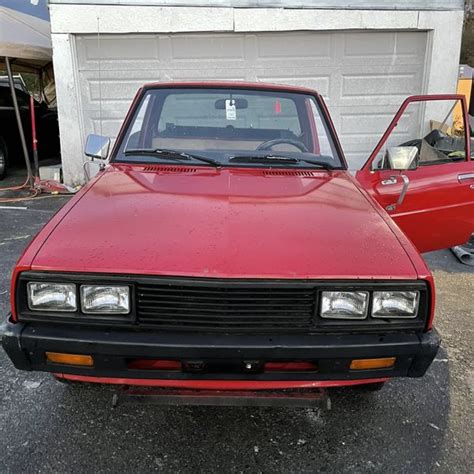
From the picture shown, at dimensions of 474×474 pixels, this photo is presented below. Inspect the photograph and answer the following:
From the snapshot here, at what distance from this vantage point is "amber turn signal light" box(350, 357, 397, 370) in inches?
75.8

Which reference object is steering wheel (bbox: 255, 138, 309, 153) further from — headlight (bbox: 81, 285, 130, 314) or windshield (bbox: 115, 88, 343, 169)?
headlight (bbox: 81, 285, 130, 314)

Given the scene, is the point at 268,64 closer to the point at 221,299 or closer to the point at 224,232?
the point at 224,232

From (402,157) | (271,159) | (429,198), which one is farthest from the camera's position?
(429,198)

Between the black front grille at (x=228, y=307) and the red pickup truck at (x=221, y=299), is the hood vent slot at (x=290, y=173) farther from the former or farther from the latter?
the black front grille at (x=228, y=307)

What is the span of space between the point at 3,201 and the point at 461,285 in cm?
615

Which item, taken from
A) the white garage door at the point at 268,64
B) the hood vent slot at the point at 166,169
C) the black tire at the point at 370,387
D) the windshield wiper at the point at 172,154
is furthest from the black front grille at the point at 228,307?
the white garage door at the point at 268,64

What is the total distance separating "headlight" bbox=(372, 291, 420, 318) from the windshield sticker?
171 centimetres

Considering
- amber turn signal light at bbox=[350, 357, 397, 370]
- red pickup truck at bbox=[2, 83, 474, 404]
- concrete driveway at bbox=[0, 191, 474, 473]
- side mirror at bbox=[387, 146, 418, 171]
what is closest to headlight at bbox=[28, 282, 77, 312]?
red pickup truck at bbox=[2, 83, 474, 404]

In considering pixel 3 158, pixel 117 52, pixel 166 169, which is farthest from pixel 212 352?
pixel 3 158

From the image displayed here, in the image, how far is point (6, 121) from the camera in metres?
8.82

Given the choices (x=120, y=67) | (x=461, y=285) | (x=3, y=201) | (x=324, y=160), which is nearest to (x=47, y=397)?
(x=324, y=160)

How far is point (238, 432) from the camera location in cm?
237

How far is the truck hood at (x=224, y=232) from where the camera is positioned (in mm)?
1833

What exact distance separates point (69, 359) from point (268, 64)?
6569mm
